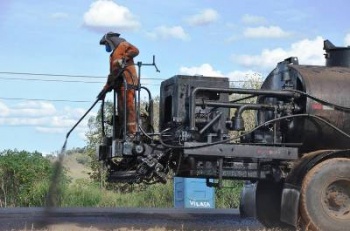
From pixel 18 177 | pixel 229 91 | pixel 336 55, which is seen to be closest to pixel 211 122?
pixel 229 91

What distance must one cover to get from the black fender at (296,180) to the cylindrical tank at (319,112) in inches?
10.3

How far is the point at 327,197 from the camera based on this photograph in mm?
8297

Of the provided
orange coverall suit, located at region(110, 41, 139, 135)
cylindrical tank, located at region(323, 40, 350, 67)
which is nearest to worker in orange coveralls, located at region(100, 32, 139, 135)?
orange coverall suit, located at region(110, 41, 139, 135)

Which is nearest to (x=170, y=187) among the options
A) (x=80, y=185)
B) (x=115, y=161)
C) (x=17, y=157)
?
(x=80, y=185)

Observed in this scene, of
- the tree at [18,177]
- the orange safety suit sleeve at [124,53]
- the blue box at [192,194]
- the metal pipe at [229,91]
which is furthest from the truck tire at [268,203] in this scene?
the tree at [18,177]

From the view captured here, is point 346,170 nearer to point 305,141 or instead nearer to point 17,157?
point 305,141

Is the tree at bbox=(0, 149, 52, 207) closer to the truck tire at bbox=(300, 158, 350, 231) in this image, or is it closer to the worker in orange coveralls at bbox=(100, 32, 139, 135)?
the worker in orange coveralls at bbox=(100, 32, 139, 135)

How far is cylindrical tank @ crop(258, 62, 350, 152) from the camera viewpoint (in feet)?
28.5

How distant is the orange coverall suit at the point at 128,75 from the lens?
8.79 meters

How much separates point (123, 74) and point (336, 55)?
3349 millimetres

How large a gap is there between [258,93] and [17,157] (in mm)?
11818

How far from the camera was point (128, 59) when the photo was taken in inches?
354

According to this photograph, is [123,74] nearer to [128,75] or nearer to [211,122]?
[128,75]

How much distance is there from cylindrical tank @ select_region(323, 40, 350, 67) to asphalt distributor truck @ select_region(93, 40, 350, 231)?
0.72 meters
